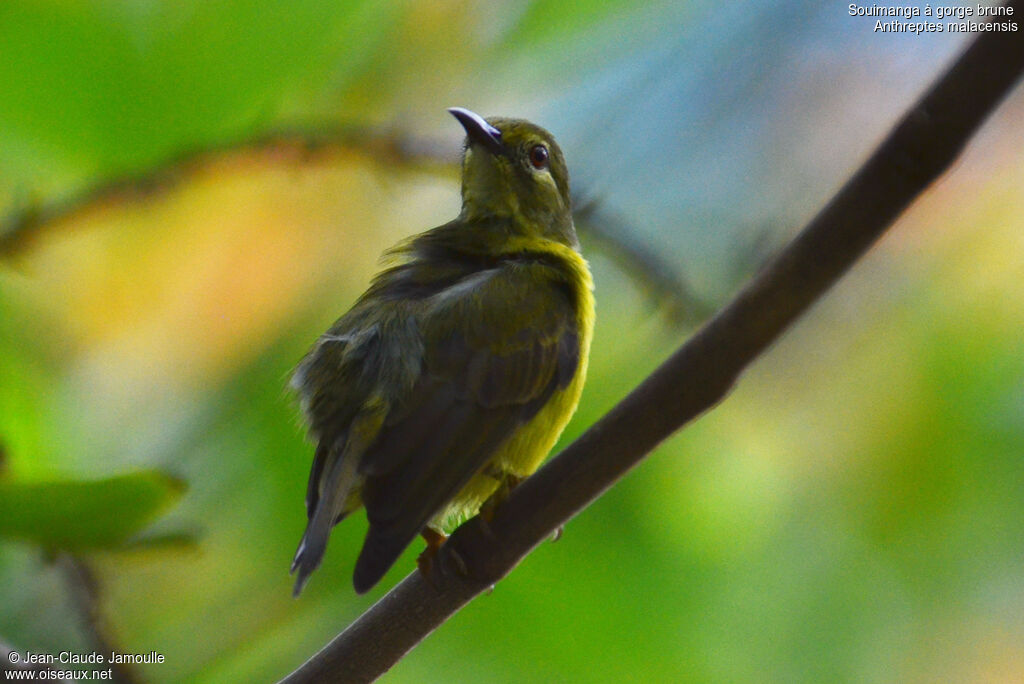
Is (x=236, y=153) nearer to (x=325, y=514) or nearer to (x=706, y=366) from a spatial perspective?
(x=325, y=514)

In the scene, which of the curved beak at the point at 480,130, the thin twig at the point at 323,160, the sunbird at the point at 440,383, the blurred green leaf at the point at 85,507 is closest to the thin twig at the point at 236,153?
the thin twig at the point at 323,160

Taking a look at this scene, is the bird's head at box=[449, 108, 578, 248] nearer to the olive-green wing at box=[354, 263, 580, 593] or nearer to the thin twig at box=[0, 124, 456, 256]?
the thin twig at box=[0, 124, 456, 256]

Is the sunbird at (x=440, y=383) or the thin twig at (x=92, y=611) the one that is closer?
the thin twig at (x=92, y=611)

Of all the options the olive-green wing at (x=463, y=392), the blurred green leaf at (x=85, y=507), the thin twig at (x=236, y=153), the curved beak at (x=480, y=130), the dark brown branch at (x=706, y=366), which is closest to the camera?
the dark brown branch at (x=706, y=366)

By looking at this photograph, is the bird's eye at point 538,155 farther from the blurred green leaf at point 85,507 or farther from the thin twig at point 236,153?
the blurred green leaf at point 85,507

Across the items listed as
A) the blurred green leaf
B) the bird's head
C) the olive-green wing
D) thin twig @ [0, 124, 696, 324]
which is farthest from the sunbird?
the blurred green leaf

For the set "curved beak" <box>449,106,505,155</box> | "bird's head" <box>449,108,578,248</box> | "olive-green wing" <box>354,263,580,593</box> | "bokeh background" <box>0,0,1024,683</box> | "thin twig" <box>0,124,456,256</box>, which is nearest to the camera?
"olive-green wing" <box>354,263,580,593</box>

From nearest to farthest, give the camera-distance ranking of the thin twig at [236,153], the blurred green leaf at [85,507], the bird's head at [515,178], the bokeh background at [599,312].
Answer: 1. the blurred green leaf at [85,507]
2. the thin twig at [236,153]
3. the bokeh background at [599,312]
4. the bird's head at [515,178]

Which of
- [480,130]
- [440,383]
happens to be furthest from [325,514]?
[480,130]
